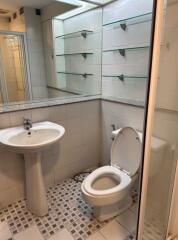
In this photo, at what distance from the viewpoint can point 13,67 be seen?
7.04ft

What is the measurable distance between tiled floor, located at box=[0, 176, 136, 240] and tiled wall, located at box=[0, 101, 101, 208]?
0.21 meters

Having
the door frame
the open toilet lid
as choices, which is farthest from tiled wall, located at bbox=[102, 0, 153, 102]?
the door frame

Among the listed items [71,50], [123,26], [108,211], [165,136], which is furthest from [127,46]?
[108,211]

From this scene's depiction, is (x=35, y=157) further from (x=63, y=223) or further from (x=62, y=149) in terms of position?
(x=63, y=223)

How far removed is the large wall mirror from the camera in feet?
5.92

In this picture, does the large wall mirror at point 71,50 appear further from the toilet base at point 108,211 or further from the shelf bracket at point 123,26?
the toilet base at point 108,211

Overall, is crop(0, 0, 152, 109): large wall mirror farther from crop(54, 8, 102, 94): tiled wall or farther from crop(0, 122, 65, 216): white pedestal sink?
crop(0, 122, 65, 216): white pedestal sink

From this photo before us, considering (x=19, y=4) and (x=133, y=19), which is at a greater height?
(x=19, y=4)

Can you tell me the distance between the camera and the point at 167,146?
3.43 ft

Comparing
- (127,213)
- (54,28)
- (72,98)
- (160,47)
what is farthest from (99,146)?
(160,47)

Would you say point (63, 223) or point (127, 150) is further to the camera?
point (127, 150)

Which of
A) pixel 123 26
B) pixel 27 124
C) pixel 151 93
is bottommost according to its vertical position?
pixel 27 124

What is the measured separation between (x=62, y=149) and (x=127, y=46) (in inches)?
50.2

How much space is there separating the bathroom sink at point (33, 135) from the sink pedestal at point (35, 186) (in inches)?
5.6
